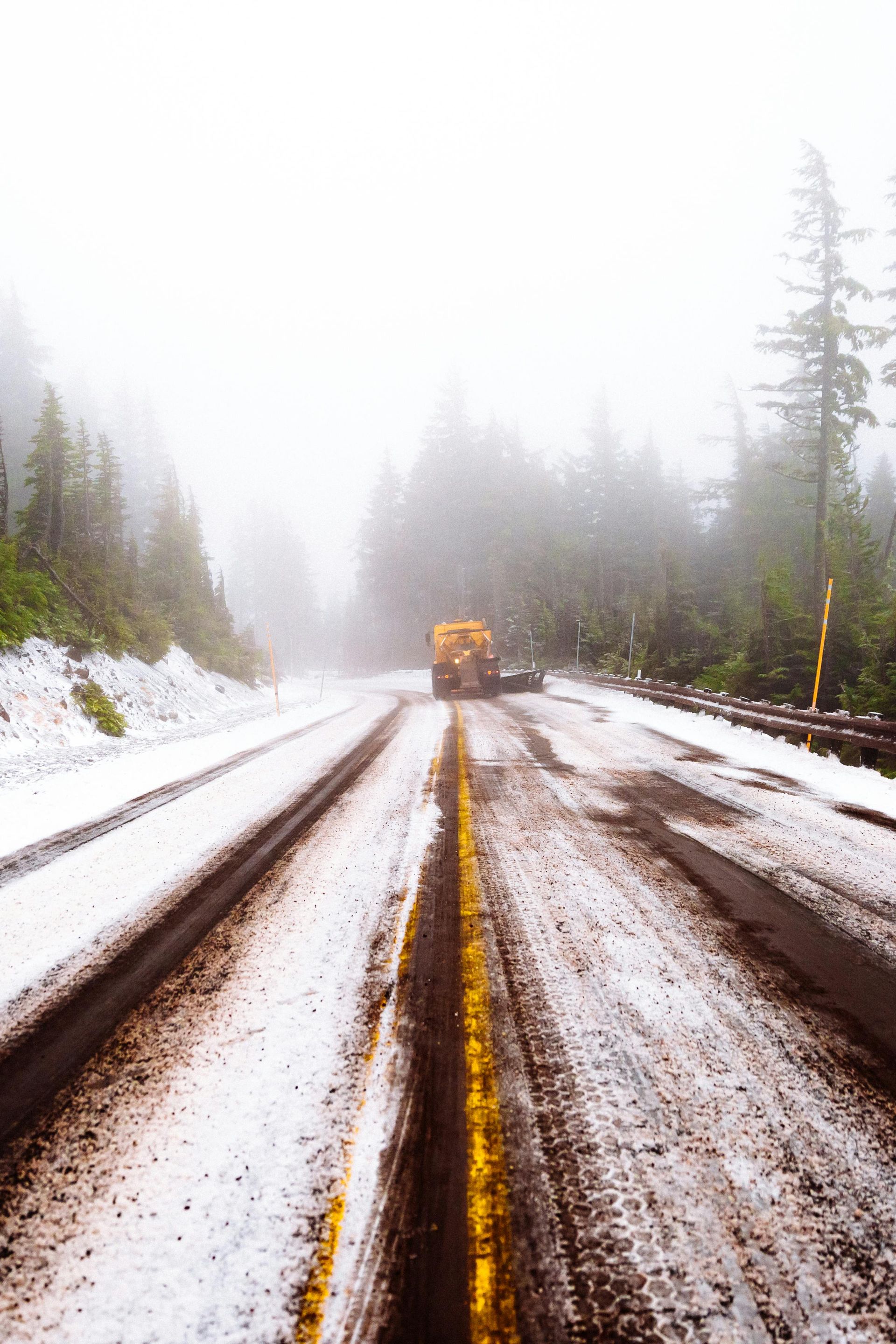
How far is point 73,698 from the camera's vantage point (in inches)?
423

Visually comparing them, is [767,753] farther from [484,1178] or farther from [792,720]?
[484,1178]

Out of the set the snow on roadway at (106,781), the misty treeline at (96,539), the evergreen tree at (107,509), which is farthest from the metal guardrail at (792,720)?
the evergreen tree at (107,509)

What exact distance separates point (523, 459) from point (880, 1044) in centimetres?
4820

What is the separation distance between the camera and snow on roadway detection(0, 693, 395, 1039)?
2877mm

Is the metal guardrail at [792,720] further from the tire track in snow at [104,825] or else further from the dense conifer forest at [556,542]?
the tire track in snow at [104,825]

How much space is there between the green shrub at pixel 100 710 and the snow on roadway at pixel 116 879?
345 centimetres

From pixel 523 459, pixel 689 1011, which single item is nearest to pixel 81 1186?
pixel 689 1011

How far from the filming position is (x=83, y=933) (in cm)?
320

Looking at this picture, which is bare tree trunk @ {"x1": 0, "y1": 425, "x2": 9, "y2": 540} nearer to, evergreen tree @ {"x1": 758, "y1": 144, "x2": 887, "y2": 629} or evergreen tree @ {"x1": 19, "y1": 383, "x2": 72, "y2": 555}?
evergreen tree @ {"x1": 19, "y1": 383, "x2": 72, "y2": 555}

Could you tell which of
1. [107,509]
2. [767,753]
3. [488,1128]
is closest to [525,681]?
[767,753]

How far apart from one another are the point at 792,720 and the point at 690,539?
41.8m

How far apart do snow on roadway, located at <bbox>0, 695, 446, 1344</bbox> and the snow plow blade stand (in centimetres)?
1868

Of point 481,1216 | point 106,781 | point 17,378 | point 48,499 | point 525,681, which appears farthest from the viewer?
point 17,378

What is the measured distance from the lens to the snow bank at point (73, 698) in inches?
362
